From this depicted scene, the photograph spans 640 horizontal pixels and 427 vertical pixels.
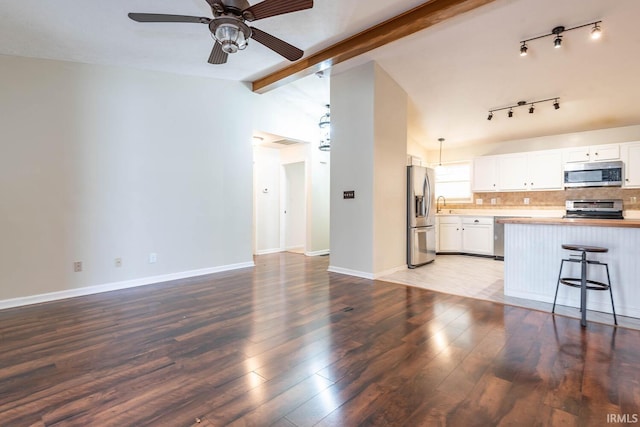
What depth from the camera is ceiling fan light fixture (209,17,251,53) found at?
2442mm

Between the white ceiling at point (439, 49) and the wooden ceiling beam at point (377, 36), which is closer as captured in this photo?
the white ceiling at point (439, 49)

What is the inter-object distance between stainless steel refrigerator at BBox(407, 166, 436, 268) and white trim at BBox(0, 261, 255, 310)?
3.07 meters

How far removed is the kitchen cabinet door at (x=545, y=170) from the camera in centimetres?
562

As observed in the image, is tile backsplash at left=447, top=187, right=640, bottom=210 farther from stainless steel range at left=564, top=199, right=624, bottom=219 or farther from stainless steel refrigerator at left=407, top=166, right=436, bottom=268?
stainless steel refrigerator at left=407, top=166, right=436, bottom=268

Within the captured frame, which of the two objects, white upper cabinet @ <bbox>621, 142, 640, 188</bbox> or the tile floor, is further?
white upper cabinet @ <bbox>621, 142, 640, 188</bbox>

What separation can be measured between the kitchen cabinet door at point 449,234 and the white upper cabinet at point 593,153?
2225mm

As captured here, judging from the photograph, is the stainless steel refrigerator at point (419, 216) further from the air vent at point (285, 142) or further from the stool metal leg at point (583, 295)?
the air vent at point (285, 142)

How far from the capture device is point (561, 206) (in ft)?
19.1

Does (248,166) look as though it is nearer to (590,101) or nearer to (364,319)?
(364,319)

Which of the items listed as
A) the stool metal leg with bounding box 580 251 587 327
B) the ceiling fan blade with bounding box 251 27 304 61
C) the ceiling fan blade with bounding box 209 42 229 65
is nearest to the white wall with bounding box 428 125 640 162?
the stool metal leg with bounding box 580 251 587 327

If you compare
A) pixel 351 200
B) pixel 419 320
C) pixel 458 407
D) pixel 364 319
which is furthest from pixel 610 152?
pixel 458 407

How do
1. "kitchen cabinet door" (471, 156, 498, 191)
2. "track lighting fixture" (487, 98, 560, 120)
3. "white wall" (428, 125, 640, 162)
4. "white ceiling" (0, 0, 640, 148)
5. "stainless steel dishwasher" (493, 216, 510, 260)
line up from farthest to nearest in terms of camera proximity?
"kitchen cabinet door" (471, 156, 498, 191) → "stainless steel dishwasher" (493, 216, 510, 260) → "white wall" (428, 125, 640, 162) → "track lighting fixture" (487, 98, 560, 120) → "white ceiling" (0, 0, 640, 148)

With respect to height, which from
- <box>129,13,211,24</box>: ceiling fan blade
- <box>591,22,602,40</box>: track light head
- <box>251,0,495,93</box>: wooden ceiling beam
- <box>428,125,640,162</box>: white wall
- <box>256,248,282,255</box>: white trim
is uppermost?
<box>251,0,495,93</box>: wooden ceiling beam
